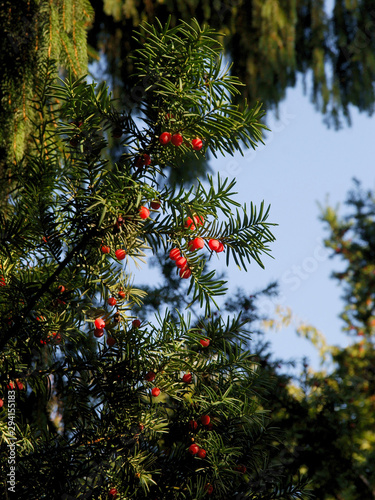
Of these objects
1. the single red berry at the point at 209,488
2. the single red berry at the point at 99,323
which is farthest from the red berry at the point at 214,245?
the single red berry at the point at 209,488

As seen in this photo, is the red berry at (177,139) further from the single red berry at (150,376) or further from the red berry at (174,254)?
the single red berry at (150,376)

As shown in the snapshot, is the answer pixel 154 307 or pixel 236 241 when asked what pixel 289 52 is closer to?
pixel 154 307

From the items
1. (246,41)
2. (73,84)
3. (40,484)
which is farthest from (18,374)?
(246,41)

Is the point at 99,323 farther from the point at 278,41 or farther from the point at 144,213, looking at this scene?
the point at 278,41

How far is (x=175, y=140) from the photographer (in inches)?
37.6

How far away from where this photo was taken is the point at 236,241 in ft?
3.21

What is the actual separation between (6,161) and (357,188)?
6623 mm

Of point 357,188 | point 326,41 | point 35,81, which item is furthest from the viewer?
point 357,188

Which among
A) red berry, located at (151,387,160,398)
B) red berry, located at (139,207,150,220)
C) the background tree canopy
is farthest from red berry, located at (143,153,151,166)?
the background tree canopy

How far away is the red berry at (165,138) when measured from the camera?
96 centimetres

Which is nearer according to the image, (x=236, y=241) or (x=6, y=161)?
(x=236, y=241)

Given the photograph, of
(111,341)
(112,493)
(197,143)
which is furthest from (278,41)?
(112,493)

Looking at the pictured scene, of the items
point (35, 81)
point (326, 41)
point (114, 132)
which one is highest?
point (326, 41)

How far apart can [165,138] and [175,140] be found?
0.02 meters
